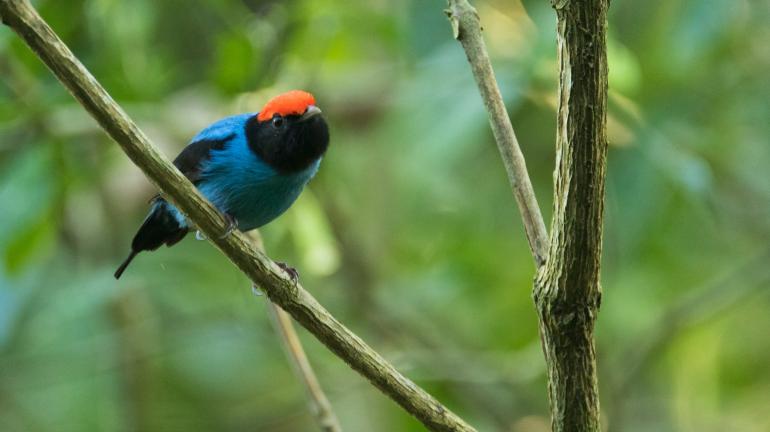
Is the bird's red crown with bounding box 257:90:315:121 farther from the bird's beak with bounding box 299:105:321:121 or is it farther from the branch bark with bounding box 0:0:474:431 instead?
the branch bark with bounding box 0:0:474:431

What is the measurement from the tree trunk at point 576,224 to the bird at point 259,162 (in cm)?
160

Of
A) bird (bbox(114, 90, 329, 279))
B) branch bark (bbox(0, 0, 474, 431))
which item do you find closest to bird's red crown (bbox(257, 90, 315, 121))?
bird (bbox(114, 90, 329, 279))

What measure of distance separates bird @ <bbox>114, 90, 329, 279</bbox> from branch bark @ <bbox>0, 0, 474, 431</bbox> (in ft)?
3.87

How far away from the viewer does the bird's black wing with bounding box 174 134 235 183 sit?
391 centimetres

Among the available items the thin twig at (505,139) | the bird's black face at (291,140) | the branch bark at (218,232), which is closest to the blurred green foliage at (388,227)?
the bird's black face at (291,140)

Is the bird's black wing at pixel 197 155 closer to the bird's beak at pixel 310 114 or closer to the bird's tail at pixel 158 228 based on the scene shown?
the bird's tail at pixel 158 228

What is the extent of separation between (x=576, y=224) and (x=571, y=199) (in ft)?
0.18

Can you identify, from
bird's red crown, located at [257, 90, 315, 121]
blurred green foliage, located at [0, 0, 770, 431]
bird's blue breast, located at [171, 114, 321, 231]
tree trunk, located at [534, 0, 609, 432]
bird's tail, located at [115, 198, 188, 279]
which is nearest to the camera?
tree trunk, located at [534, 0, 609, 432]

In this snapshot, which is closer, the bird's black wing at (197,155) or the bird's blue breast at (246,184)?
the bird's blue breast at (246,184)

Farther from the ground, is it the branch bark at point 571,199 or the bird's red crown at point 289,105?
the bird's red crown at point 289,105

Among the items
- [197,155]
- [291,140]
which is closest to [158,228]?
[197,155]

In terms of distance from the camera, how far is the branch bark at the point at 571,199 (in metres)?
2.11

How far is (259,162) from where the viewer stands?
3.86 m

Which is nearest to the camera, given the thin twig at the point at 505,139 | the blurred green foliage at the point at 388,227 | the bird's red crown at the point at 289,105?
the thin twig at the point at 505,139
